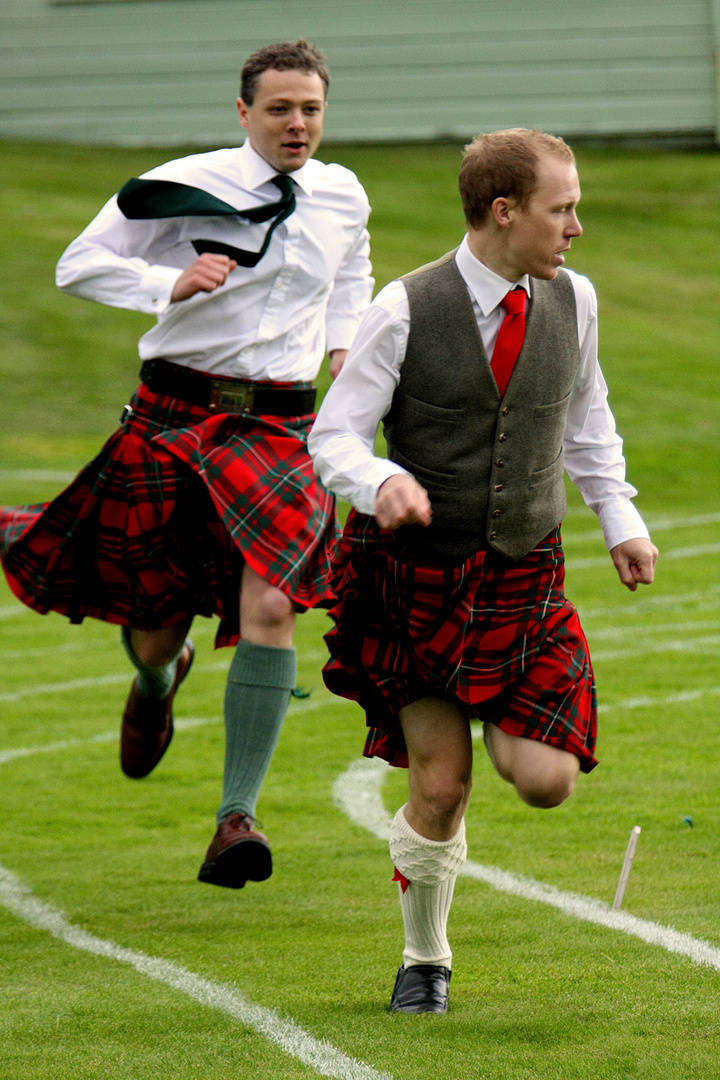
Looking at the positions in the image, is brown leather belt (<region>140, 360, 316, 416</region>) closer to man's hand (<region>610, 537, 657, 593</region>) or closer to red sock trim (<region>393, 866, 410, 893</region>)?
man's hand (<region>610, 537, 657, 593</region>)

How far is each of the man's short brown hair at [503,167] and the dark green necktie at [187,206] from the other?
1377mm

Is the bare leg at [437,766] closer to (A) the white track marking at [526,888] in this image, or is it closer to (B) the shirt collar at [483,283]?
(A) the white track marking at [526,888]

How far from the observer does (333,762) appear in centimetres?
580

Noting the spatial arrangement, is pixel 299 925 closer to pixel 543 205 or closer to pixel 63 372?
pixel 543 205

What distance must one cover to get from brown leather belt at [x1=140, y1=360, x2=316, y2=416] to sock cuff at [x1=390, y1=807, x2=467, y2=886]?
160 cm

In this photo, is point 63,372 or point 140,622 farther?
Answer: point 63,372

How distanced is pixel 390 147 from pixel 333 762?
19.5 meters

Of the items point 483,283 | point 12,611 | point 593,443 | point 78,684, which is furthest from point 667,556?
point 483,283

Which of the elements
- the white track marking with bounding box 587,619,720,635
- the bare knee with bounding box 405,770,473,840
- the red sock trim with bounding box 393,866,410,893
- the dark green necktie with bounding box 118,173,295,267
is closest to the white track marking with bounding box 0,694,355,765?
the white track marking with bounding box 587,619,720,635

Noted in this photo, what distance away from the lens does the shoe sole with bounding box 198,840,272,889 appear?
159 inches

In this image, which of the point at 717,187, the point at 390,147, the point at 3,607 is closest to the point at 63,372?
the point at 3,607

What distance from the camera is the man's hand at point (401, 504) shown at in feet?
9.92

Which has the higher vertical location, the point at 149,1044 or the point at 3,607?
the point at 149,1044

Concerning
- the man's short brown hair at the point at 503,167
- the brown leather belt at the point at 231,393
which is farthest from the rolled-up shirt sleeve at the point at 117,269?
the man's short brown hair at the point at 503,167
